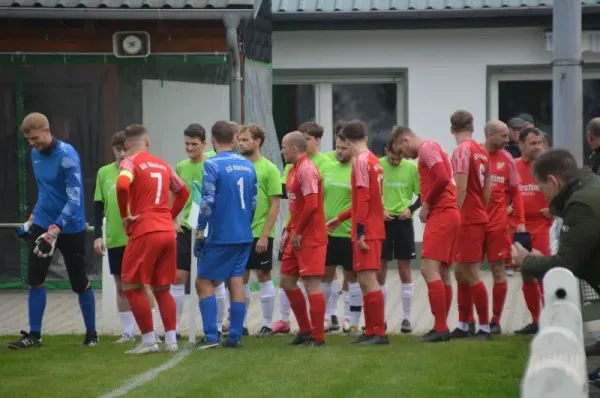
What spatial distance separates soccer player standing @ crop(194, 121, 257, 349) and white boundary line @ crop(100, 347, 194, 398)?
45 centimetres

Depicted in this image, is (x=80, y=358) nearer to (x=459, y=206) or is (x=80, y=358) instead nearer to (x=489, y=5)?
(x=459, y=206)

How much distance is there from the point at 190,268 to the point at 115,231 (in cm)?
90

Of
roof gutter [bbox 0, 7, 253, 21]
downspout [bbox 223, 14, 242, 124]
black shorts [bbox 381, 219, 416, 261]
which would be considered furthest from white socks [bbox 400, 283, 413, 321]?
roof gutter [bbox 0, 7, 253, 21]

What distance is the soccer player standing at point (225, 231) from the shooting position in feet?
37.4

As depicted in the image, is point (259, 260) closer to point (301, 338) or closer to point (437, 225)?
point (301, 338)

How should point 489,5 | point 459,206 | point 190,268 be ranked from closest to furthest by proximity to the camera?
point 459,206 < point 190,268 < point 489,5

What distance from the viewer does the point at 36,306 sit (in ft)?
39.3

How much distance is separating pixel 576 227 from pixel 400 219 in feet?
21.7

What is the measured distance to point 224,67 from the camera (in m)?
16.9

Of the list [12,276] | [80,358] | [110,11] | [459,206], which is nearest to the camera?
[80,358]

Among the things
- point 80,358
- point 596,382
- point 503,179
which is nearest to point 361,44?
point 503,179

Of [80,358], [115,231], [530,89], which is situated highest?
[530,89]

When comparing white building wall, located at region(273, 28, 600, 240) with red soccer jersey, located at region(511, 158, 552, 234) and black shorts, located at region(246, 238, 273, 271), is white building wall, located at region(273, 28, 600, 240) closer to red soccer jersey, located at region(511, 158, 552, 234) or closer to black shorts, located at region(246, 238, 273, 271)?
red soccer jersey, located at region(511, 158, 552, 234)

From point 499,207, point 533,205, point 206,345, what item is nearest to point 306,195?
point 206,345
